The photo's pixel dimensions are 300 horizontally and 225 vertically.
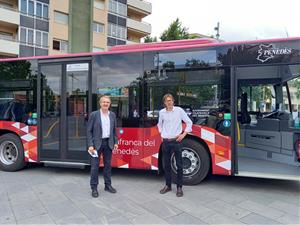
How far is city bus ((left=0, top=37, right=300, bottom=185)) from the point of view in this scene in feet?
17.7

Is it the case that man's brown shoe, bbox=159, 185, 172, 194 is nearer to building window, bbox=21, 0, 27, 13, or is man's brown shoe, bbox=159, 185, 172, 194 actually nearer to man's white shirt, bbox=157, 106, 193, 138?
man's white shirt, bbox=157, 106, 193, 138

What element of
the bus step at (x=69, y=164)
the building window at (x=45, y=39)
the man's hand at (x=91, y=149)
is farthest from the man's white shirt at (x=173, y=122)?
the building window at (x=45, y=39)

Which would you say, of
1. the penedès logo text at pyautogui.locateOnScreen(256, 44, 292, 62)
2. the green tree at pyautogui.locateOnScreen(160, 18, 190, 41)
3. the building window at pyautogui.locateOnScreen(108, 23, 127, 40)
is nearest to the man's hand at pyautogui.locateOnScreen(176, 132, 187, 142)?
the penedès logo text at pyautogui.locateOnScreen(256, 44, 292, 62)

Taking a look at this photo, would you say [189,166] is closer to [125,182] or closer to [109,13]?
[125,182]

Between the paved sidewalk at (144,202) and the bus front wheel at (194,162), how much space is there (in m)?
0.22

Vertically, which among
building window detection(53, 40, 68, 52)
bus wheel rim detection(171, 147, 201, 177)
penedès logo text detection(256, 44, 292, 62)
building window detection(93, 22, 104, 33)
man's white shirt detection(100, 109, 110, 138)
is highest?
building window detection(93, 22, 104, 33)

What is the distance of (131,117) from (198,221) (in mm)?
2704

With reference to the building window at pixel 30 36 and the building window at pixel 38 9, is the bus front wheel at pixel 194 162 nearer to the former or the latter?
the building window at pixel 30 36

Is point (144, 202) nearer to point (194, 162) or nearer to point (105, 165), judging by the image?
point (105, 165)

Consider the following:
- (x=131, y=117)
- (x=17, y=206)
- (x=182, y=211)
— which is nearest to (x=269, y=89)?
(x=131, y=117)

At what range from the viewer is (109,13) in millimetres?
31578

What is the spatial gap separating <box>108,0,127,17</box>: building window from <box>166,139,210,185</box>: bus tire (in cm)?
2944

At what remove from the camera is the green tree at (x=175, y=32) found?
78.5ft

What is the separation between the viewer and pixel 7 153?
721 cm
